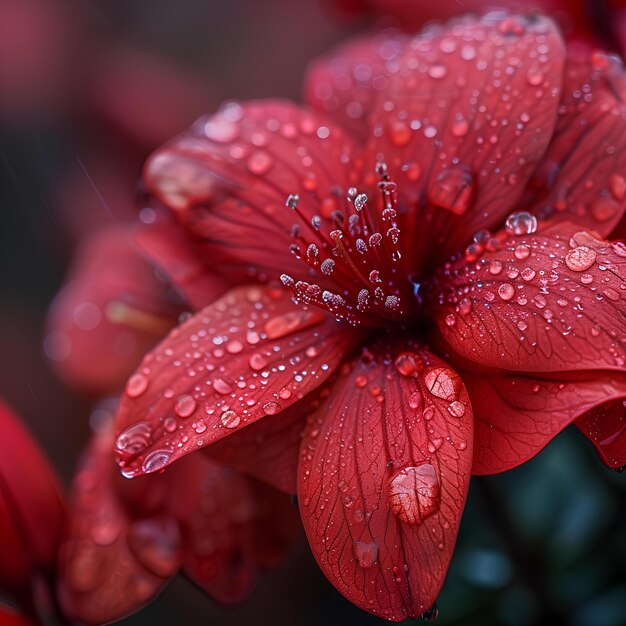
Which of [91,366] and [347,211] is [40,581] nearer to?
[91,366]

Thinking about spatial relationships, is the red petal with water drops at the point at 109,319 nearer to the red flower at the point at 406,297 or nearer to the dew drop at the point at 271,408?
the red flower at the point at 406,297

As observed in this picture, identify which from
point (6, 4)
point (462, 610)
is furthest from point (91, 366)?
point (6, 4)

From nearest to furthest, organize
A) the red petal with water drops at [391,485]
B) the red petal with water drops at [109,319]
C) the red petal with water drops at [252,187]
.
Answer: the red petal with water drops at [391,485] < the red petal with water drops at [252,187] < the red petal with water drops at [109,319]

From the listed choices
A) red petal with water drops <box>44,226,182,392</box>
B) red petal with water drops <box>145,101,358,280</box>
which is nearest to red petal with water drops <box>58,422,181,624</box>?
red petal with water drops <box>44,226,182,392</box>

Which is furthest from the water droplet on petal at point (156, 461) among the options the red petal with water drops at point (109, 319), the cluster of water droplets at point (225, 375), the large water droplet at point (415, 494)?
the red petal with water drops at point (109, 319)

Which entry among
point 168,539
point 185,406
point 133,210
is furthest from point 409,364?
point 133,210

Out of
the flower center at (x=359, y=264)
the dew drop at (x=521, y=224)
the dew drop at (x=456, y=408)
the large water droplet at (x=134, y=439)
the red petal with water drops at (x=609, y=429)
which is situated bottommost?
the large water droplet at (x=134, y=439)

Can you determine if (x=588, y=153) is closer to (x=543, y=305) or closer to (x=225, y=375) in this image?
(x=543, y=305)

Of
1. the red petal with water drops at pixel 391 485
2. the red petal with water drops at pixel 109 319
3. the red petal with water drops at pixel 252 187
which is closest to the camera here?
the red petal with water drops at pixel 391 485
